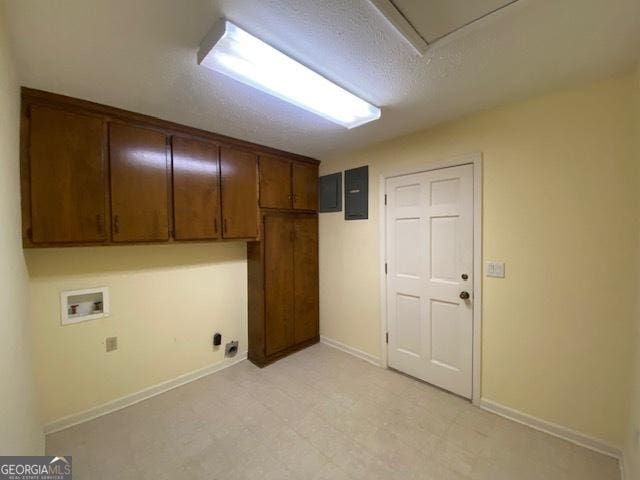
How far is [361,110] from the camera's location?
1866 mm

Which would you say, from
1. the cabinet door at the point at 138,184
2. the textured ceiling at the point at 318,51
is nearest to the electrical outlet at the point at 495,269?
the textured ceiling at the point at 318,51

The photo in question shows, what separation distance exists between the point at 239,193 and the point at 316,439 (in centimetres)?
210

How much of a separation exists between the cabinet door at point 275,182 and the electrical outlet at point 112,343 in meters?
1.68

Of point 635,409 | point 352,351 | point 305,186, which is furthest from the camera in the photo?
point 305,186

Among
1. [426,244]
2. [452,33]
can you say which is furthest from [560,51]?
[426,244]

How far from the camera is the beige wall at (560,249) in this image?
1555mm

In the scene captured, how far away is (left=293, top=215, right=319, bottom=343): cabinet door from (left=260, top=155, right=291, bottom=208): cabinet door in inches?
13.2

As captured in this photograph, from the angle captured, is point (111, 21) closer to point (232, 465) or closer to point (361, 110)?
point (361, 110)

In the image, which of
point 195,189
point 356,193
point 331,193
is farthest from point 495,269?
point 195,189

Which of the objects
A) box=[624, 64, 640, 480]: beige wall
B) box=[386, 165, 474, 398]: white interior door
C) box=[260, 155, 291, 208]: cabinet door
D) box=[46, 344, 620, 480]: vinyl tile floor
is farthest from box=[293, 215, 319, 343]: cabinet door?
box=[624, 64, 640, 480]: beige wall

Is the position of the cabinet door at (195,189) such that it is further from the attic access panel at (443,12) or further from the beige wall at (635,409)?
the beige wall at (635,409)

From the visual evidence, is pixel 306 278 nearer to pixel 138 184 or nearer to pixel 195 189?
pixel 195 189

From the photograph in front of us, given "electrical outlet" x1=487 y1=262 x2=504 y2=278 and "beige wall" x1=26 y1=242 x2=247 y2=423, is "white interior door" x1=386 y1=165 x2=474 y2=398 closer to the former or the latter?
"electrical outlet" x1=487 y1=262 x2=504 y2=278

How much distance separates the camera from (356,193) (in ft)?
9.47
